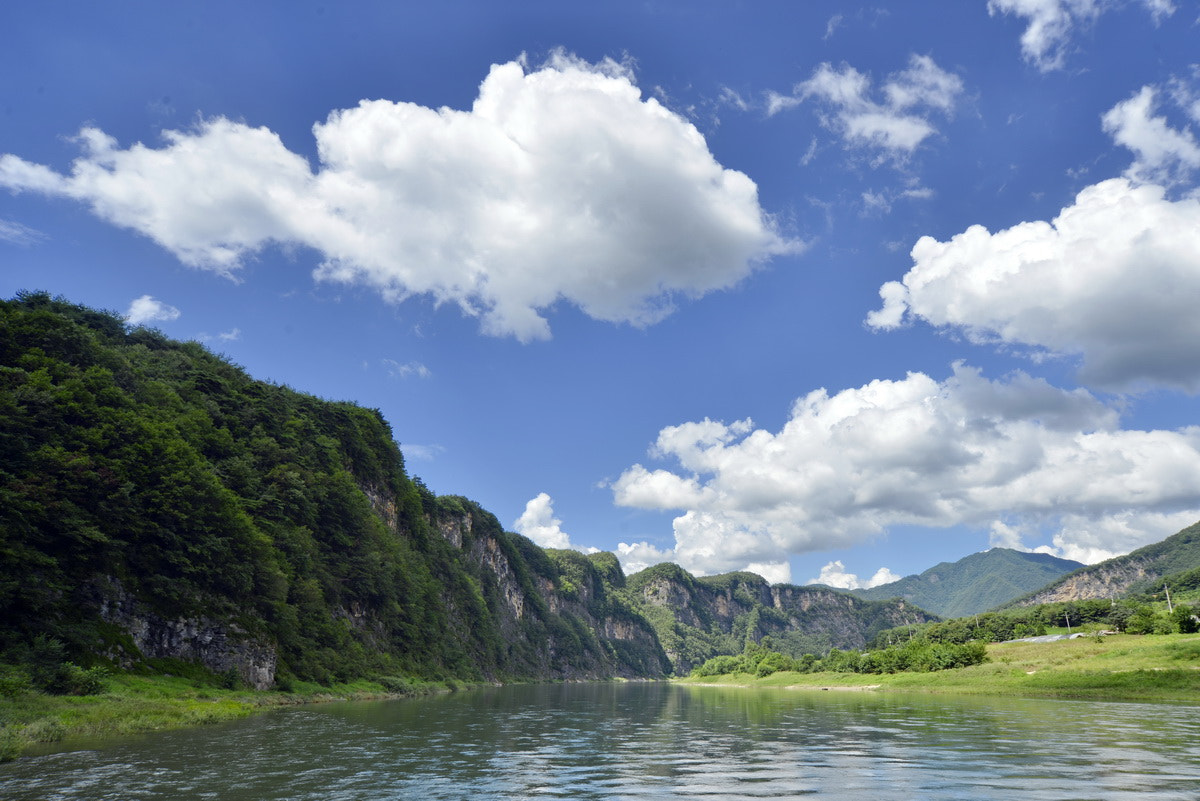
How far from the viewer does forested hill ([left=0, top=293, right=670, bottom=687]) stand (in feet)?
165

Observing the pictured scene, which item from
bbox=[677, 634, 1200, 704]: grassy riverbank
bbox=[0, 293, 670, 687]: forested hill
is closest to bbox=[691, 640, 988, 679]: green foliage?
bbox=[677, 634, 1200, 704]: grassy riverbank

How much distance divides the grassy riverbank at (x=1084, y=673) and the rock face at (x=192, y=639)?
85785 millimetres

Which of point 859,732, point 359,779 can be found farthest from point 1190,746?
point 359,779

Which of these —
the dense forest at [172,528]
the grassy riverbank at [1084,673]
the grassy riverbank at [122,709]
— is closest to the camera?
the grassy riverbank at [122,709]

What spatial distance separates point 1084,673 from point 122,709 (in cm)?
9609

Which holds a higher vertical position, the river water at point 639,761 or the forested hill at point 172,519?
the forested hill at point 172,519

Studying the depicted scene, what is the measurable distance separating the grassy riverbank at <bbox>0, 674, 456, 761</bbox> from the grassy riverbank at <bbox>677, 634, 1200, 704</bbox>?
82.2 metres

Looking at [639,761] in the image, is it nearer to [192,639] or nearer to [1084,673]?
[192,639]

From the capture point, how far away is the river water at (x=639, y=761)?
895 inches

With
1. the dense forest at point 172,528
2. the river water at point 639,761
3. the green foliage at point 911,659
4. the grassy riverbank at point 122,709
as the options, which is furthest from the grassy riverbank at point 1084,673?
the grassy riverbank at point 122,709

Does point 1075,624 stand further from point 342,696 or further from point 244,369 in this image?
point 244,369

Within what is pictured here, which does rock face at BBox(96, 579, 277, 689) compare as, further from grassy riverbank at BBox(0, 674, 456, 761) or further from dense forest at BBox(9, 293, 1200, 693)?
grassy riverbank at BBox(0, 674, 456, 761)

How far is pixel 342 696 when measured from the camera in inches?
3039

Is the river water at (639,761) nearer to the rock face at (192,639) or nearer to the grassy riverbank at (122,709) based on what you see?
the grassy riverbank at (122,709)
